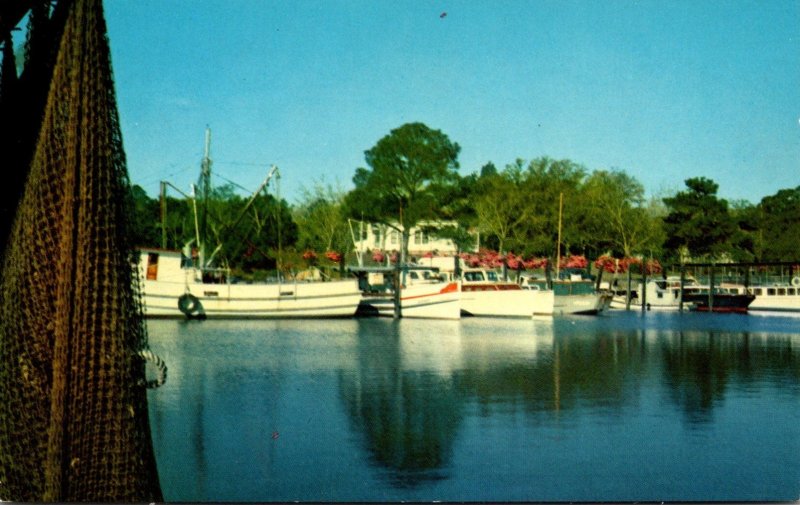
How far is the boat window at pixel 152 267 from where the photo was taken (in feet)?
101

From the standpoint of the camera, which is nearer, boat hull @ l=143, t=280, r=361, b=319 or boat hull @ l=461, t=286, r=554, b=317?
boat hull @ l=143, t=280, r=361, b=319

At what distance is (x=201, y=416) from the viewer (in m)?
11.5

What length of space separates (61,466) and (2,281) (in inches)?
32.9

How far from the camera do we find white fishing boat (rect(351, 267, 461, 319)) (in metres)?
34.0

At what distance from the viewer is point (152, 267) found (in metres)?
31.1

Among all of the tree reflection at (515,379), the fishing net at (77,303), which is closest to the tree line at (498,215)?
the tree reflection at (515,379)

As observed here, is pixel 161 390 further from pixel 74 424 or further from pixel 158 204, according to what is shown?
pixel 158 204

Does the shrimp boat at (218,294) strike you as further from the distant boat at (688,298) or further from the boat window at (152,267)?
the distant boat at (688,298)

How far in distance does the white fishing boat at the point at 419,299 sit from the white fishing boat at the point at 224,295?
2483mm

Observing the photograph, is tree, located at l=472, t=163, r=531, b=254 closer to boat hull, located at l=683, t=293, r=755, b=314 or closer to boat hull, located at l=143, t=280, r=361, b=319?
boat hull, located at l=683, t=293, r=755, b=314

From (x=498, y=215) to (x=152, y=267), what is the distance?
2188 cm

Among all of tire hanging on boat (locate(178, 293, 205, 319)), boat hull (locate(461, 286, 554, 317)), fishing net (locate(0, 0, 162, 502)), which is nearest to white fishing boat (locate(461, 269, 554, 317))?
boat hull (locate(461, 286, 554, 317))

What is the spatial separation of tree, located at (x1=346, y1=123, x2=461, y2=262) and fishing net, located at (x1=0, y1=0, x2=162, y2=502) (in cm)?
3268

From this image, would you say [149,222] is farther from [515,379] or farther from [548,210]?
[548,210]
